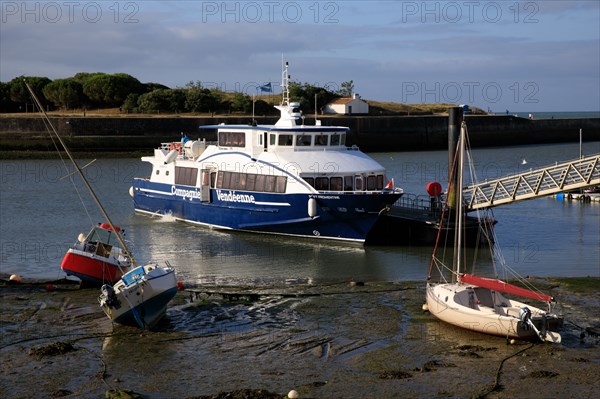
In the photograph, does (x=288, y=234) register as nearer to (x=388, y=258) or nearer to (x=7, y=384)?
(x=388, y=258)

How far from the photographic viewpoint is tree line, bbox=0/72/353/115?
3265 inches

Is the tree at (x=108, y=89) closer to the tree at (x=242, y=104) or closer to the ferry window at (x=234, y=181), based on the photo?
the tree at (x=242, y=104)

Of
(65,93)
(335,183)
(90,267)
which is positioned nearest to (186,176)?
(335,183)

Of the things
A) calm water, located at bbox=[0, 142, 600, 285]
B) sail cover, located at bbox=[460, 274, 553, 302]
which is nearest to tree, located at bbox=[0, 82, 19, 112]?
calm water, located at bbox=[0, 142, 600, 285]

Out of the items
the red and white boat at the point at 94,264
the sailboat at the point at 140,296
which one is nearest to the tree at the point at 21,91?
the red and white boat at the point at 94,264

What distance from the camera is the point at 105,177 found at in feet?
178

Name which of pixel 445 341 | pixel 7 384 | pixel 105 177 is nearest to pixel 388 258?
pixel 445 341

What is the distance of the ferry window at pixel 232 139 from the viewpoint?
32750 millimetres

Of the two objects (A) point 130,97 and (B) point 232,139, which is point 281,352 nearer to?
(B) point 232,139

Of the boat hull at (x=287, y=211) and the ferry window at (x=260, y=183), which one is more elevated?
the ferry window at (x=260, y=183)

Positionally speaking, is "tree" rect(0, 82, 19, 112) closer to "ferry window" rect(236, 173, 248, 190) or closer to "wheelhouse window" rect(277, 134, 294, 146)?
"ferry window" rect(236, 173, 248, 190)

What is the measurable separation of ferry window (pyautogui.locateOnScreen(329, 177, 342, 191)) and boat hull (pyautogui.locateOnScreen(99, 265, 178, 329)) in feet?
41.0

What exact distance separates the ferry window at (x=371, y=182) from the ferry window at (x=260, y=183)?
3.65 meters

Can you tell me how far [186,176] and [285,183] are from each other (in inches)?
251
